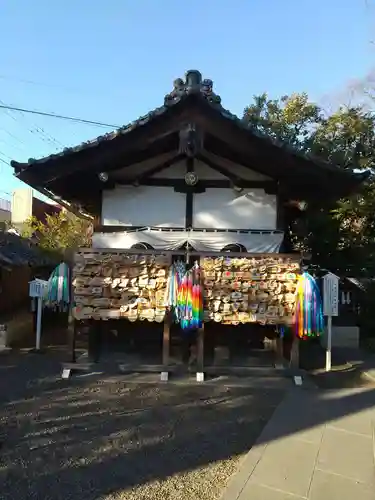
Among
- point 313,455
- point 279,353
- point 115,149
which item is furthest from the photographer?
point 279,353

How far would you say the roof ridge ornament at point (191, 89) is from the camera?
22.6 ft

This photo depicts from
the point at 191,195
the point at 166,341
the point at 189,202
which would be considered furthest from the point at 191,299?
the point at 191,195

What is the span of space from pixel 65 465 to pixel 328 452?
2608mm

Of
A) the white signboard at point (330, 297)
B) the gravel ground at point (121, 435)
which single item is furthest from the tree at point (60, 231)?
the gravel ground at point (121, 435)

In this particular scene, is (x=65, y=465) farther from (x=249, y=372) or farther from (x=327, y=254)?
(x=327, y=254)

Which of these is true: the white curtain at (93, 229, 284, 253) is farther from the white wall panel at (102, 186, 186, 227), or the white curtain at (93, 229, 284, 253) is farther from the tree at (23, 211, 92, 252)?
the tree at (23, 211, 92, 252)

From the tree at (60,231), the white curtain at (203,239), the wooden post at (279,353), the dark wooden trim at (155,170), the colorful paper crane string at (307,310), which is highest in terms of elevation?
the tree at (60,231)

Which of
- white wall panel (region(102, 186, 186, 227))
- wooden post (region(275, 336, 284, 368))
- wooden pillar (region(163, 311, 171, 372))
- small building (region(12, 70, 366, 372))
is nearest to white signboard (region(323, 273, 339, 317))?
small building (region(12, 70, 366, 372))

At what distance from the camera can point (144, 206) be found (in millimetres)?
8742

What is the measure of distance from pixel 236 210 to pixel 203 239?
0.86 m

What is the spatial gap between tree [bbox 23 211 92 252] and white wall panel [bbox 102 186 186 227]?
11.5 m

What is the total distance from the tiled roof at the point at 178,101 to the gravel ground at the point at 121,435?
3.59 meters

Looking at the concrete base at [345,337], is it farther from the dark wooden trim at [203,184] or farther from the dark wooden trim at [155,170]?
the dark wooden trim at [155,170]

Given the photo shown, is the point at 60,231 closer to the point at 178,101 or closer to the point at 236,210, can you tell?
the point at 236,210
